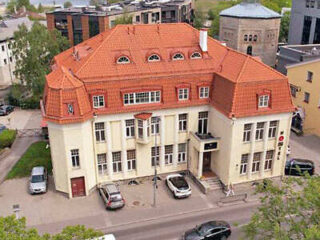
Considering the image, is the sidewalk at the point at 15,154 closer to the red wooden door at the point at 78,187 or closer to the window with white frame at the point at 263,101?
the red wooden door at the point at 78,187

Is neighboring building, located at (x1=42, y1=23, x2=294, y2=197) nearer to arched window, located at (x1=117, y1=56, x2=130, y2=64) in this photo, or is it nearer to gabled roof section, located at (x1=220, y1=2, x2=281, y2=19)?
arched window, located at (x1=117, y1=56, x2=130, y2=64)

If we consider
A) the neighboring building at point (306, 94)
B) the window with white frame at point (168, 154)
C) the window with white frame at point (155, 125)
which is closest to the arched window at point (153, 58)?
the window with white frame at point (155, 125)

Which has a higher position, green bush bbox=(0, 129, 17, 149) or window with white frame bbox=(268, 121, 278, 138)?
window with white frame bbox=(268, 121, 278, 138)

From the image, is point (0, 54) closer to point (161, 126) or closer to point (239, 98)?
point (161, 126)

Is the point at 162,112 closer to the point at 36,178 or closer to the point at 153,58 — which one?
the point at 153,58

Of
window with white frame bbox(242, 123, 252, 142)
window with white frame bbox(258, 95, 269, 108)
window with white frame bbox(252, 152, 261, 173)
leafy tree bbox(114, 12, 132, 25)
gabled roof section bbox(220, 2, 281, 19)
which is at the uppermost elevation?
gabled roof section bbox(220, 2, 281, 19)

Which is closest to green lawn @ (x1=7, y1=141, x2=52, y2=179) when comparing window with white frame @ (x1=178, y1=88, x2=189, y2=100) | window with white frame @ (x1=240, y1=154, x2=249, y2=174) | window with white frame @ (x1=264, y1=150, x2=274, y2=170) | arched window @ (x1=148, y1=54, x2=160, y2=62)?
arched window @ (x1=148, y1=54, x2=160, y2=62)
